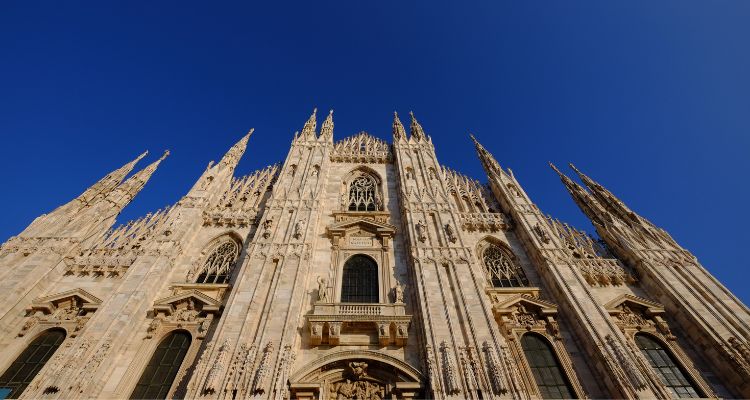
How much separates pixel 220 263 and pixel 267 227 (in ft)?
8.38

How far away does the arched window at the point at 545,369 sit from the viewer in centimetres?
1101

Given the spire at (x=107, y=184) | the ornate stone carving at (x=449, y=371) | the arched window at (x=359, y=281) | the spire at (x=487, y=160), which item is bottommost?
the ornate stone carving at (x=449, y=371)

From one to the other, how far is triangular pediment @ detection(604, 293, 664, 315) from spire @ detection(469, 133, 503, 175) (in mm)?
9688

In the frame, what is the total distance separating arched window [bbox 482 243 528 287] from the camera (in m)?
15.1

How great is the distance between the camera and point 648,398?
9.57 meters

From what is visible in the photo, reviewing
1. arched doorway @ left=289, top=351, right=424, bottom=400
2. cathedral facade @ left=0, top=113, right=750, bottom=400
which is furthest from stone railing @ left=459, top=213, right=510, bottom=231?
arched doorway @ left=289, top=351, right=424, bottom=400

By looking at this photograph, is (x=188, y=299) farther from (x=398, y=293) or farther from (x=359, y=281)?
(x=398, y=293)

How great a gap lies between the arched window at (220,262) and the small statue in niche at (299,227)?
119 inches

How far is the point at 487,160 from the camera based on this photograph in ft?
74.8

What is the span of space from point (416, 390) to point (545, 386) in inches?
167

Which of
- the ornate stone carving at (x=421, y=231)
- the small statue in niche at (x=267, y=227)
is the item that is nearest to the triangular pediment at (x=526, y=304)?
the ornate stone carving at (x=421, y=231)

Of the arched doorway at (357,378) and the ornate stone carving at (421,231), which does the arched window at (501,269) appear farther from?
the arched doorway at (357,378)

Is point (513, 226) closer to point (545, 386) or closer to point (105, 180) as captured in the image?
point (545, 386)

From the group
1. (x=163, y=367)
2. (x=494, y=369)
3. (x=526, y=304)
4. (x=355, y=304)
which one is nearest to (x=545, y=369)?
(x=526, y=304)
